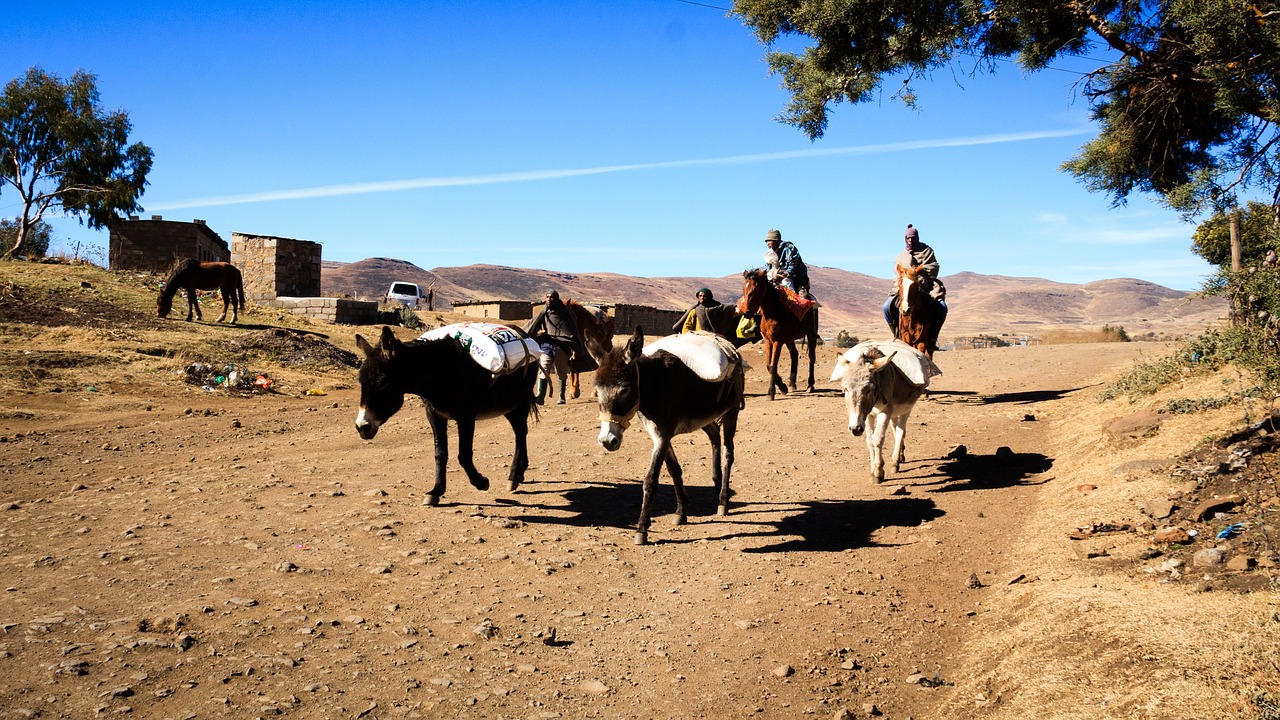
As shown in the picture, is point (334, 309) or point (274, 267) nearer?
point (334, 309)

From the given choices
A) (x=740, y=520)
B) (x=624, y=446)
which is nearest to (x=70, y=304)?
(x=624, y=446)

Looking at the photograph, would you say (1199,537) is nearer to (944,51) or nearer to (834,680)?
(834,680)

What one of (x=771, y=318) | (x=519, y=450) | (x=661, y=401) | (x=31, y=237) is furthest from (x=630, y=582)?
(x=31, y=237)

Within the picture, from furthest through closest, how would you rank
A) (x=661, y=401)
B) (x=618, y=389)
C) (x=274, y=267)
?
1. (x=274, y=267)
2. (x=661, y=401)
3. (x=618, y=389)

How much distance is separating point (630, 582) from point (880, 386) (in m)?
4.13

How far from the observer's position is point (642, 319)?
1411 inches

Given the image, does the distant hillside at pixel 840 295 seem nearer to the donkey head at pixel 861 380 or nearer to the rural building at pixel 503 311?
the rural building at pixel 503 311

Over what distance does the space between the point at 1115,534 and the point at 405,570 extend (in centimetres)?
561

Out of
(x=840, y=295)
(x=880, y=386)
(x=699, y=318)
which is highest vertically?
(x=840, y=295)

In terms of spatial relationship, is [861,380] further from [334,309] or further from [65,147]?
[65,147]

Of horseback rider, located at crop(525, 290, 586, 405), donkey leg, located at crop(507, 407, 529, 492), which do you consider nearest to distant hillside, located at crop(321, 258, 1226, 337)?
horseback rider, located at crop(525, 290, 586, 405)

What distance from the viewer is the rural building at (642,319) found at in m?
33.5

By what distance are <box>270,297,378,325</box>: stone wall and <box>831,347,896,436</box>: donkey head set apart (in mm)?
21074

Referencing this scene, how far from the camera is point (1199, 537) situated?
6.10m
